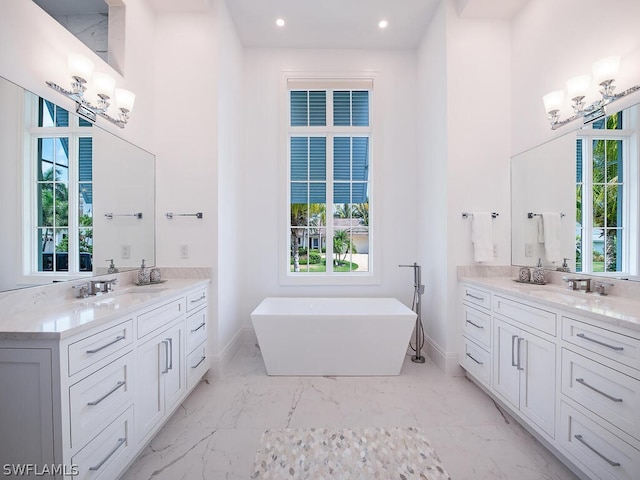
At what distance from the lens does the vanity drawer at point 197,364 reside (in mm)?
2084

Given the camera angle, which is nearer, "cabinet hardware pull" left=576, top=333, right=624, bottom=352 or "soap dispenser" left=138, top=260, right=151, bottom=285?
"cabinet hardware pull" left=576, top=333, right=624, bottom=352

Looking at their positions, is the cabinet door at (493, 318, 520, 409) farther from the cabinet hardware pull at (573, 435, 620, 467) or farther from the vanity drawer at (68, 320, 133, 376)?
the vanity drawer at (68, 320, 133, 376)

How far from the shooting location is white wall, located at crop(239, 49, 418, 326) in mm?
3236

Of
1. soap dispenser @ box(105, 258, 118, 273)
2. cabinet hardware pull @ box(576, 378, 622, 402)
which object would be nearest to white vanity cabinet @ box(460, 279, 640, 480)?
cabinet hardware pull @ box(576, 378, 622, 402)

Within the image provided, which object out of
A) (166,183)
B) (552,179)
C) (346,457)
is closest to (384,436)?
(346,457)

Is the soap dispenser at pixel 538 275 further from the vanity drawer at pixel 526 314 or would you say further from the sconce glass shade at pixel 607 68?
the sconce glass shade at pixel 607 68

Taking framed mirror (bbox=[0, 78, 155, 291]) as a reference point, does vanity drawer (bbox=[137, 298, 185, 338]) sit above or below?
below

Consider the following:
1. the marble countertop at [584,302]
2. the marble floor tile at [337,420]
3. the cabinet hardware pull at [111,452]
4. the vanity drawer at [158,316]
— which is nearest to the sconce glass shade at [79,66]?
the vanity drawer at [158,316]

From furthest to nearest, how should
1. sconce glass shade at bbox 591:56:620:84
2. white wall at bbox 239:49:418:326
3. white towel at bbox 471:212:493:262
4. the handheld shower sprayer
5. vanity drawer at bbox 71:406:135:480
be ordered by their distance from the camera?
white wall at bbox 239:49:418:326 → the handheld shower sprayer → white towel at bbox 471:212:493:262 → sconce glass shade at bbox 591:56:620:84 → vanity drawer at bbox 71:406:135:480

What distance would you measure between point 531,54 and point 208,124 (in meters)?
2.83

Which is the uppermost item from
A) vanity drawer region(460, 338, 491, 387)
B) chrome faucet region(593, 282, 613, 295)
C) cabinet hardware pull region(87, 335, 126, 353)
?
chrome faucet region(593, 282, 613, 295)

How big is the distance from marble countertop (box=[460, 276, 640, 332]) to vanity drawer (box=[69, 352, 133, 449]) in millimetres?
2249

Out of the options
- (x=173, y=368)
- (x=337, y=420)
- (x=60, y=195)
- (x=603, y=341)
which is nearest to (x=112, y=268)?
(x=60, y=195)

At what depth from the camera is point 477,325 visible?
7.53 ft
